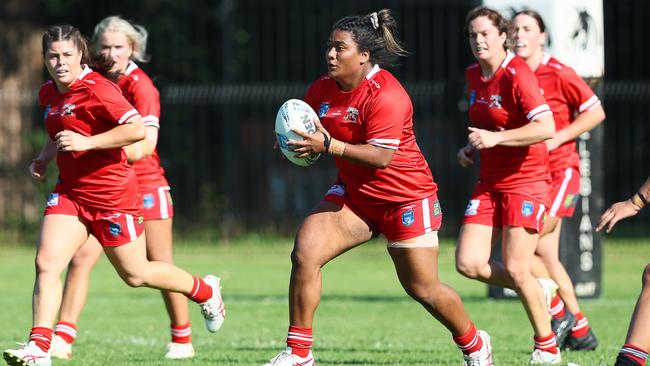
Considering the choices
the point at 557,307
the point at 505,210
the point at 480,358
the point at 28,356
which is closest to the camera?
→ the point at 28,356

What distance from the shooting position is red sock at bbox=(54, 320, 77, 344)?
26.0 feet

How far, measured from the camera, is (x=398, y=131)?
6262 millimetres

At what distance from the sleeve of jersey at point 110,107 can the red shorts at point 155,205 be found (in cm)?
118

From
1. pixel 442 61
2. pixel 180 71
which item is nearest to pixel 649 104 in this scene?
pixel 442 61

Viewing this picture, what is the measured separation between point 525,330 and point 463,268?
235 cm

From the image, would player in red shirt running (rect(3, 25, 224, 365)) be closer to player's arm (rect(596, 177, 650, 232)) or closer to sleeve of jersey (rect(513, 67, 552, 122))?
A: sleeve of jersey (rect(513, 67, 552, 122))

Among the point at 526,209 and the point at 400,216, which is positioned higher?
the point at 400,216

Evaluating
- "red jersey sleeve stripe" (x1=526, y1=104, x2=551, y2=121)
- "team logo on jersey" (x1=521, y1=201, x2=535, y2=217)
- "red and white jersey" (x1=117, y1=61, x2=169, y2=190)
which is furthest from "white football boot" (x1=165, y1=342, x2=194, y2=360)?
"red jersey sleeve stripe" (x1=526, y1=104, x2=551, y2=121)

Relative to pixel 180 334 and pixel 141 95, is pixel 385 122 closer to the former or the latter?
pixel 141 95

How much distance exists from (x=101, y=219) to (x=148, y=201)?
98 centimetres

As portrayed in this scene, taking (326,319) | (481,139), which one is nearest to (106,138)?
(481,139)

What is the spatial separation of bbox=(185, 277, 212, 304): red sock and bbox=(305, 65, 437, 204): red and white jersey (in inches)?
57.8

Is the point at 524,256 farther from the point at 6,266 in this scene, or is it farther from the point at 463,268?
the point at 6,266

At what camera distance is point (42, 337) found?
6684mm
